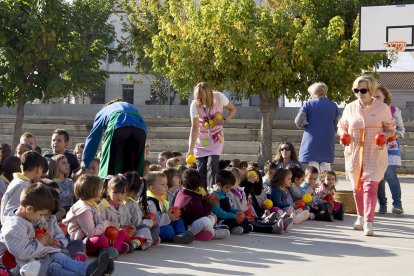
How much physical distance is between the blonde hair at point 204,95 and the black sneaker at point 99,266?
16.9 feet

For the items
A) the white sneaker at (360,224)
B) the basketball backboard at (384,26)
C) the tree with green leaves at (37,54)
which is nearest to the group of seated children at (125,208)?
the white sneaker at (360,224)

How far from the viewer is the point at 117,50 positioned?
48969mm

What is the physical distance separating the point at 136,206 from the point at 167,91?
139 ft

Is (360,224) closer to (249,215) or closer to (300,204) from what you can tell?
(300,204)

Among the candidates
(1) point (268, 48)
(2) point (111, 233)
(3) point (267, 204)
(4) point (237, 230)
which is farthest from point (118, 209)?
(1) point (268, 48)

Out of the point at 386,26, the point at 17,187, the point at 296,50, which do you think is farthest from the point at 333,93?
the point at 17,187

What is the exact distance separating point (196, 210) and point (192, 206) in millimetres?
61

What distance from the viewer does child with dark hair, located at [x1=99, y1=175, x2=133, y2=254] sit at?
8.65 m

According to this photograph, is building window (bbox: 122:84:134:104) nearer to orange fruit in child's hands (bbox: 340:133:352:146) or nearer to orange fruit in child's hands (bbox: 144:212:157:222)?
orange fruit in child's hands (bbox: 340:133:352:146)

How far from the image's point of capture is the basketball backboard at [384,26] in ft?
84.0

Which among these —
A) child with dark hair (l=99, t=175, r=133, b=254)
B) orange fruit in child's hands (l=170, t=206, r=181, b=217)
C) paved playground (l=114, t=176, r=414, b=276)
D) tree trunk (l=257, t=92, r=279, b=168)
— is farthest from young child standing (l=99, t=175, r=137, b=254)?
tree trunk (l=257, t=92, r=279, b=168)

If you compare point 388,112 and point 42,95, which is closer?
point 388,112

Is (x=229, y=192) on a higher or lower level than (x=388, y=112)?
lower

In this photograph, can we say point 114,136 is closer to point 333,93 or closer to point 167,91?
point 333,93
